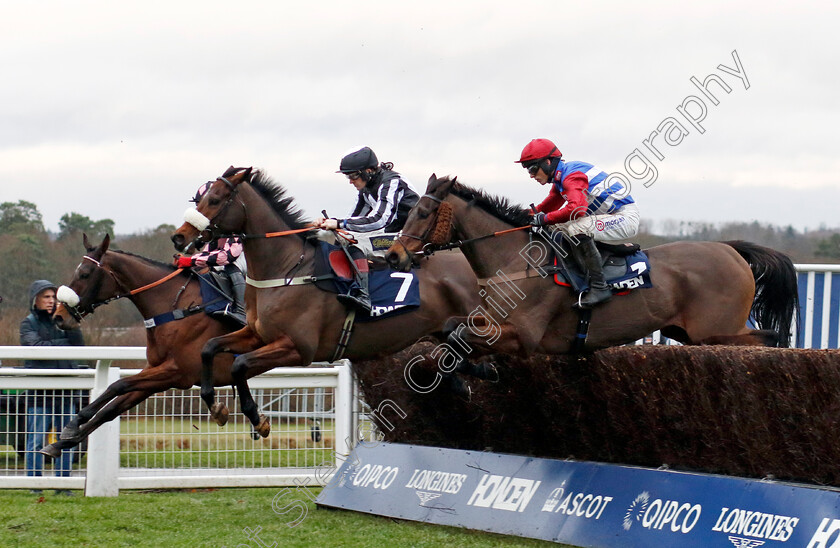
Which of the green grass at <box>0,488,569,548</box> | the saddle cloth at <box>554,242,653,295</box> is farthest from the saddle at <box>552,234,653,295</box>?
the green grass at <box>0,488,569,548</box>

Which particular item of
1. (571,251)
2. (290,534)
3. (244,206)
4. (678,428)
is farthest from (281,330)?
(678,428)

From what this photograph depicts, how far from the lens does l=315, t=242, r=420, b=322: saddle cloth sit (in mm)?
5477

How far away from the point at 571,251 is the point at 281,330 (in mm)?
1685

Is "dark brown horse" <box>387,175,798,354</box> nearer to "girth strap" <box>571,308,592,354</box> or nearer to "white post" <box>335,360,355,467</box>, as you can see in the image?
"girth strap" <box>571,308,592,354</box>

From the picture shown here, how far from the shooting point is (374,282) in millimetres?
5633

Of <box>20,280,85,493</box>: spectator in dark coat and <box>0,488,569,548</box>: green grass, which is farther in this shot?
<box>20,280,85,493</box>: spectator in dark coat

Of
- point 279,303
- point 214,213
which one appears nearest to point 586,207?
point 279,303

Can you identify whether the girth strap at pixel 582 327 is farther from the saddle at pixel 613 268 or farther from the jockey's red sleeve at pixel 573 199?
the jockey's red sleeve at pixel 573 199

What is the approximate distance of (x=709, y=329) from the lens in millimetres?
5625

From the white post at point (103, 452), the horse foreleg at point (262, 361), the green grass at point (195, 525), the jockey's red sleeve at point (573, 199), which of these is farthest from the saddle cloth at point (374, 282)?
the white post at point (103, 452)

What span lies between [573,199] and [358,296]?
1.34m

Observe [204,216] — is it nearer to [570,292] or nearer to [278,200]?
[278,200]

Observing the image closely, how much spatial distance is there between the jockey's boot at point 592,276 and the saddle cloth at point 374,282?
3.37 feet

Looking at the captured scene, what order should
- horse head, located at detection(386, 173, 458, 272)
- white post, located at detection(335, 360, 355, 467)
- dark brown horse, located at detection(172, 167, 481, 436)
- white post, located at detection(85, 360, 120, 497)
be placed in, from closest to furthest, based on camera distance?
horse head, located at detection(386, 173, 458, 272)
dark brown horse, located at detection(172, 167, 481, 436)
white post, located at detection(85, 360, 120, 497)
white post, located at detection(335, 360, 355, 467)
